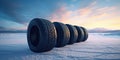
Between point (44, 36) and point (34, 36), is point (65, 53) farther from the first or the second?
point (34, 36)

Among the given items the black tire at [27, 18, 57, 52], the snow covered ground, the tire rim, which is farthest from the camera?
the tire rim

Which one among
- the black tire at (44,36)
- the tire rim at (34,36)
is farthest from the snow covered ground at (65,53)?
the tire rim at (34,36)

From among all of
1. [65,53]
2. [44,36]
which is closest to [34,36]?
[44,36]

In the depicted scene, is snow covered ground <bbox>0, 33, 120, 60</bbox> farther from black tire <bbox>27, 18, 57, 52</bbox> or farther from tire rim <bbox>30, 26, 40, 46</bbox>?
tire rim <bbox>30, 26, 40, 46</bbox>

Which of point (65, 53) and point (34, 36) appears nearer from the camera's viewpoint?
point (65, 53)

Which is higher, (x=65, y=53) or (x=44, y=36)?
(x=44, y=36)

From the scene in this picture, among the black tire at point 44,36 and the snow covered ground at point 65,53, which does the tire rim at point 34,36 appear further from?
the snow covered ground at point 65,53

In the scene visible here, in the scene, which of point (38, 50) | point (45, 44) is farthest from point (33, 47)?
Answer: point (45, 44)

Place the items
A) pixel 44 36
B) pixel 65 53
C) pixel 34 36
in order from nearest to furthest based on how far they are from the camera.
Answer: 1. pixel 44 36
2. pixel 65 53
3. pixel 34 36

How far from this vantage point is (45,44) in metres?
3.27

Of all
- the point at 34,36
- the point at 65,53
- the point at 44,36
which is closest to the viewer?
the point at 44,36

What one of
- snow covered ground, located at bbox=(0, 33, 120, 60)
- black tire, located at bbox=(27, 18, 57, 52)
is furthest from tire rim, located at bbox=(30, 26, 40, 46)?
snow covered ground, located at bbox=(0, 33, 120, 60)

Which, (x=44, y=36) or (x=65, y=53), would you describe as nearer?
(x=44, y=36)

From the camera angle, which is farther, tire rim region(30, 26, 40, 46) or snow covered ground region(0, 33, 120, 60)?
tire rim region(30, 26, 40, 46)
